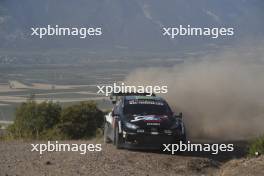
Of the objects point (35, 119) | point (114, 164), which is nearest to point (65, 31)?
point (35, 119)

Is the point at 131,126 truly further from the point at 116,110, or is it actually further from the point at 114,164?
the point at 114,164

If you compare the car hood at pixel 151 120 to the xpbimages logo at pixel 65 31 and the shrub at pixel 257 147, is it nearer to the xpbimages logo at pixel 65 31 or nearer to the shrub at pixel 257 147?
the shrub at pixel 257 147

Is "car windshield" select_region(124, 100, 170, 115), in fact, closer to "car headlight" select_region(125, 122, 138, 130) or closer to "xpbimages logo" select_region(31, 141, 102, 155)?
"car headlight" select_region(125, 122, 138, 130)

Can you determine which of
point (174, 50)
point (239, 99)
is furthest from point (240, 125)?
point (174, 50)

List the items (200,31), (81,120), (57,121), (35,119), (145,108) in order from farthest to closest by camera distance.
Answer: (200,31), (81,120), (57,121), (35,119), (145,108)

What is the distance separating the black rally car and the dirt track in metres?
0.27

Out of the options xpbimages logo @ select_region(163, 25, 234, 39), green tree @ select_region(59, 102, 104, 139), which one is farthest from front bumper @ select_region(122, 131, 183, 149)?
xpbimages logo @ select_region(163, 25, 234, 39)

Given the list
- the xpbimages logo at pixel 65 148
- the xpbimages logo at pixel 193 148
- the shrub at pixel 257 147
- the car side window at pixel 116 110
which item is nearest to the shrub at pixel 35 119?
the car side window at pixel 116 110

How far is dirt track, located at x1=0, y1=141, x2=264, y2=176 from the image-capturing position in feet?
47.2

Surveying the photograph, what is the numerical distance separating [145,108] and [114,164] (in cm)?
361

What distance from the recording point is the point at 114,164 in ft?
51.1

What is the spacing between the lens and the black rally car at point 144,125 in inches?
691

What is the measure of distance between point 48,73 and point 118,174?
62327 millimetres

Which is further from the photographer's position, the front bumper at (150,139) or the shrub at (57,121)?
the shrub at (57,121)
